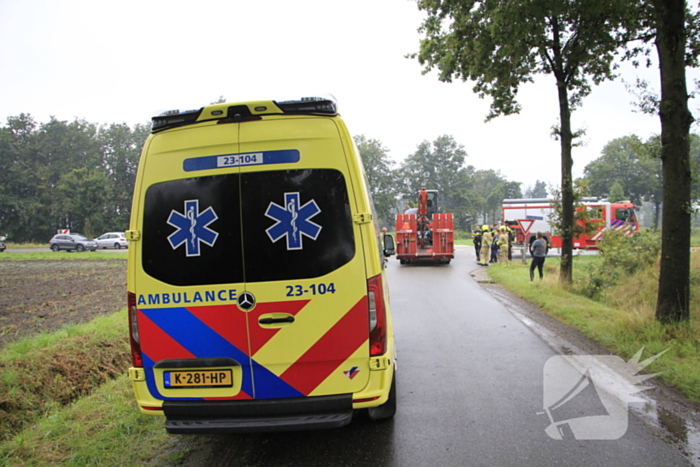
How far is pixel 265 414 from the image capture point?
10.1 feet

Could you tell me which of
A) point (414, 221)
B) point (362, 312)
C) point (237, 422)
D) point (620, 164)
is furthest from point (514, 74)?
point (620, 164)

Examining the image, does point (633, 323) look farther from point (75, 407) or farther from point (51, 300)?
point (51, 300)

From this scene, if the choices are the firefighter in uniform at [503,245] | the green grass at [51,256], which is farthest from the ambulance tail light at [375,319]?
the green grass at [51,256]

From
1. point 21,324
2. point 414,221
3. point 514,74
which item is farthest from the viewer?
point 414,221

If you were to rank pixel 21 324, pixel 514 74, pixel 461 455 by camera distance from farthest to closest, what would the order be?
pixel 514 74, pixel 21 324, pixel 461 455

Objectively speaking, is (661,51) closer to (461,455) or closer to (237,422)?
(461,455)

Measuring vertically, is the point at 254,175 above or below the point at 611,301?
above

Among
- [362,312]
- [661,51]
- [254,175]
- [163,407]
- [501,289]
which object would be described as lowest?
[501,289]

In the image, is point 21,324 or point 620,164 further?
point 620,164

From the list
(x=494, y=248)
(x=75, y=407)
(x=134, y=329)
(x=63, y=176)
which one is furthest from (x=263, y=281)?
(x=63, y=176)

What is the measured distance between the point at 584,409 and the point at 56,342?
6.64m

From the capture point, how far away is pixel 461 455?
10.7 ft
